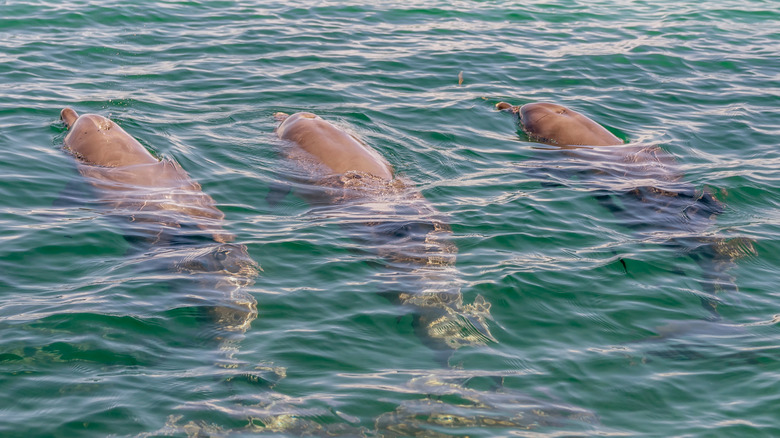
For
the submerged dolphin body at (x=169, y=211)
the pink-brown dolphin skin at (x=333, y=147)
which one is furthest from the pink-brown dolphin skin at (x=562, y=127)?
the submerged dolphin body at (x=169, y=211)

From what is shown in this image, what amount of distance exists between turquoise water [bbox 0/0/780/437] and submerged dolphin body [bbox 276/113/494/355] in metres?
0.20

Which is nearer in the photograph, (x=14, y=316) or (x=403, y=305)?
(x=14, y=316)

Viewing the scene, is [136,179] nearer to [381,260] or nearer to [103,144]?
[103,144]

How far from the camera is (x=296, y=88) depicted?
49.3ft

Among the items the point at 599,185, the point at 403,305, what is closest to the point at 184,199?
the point at 403,305

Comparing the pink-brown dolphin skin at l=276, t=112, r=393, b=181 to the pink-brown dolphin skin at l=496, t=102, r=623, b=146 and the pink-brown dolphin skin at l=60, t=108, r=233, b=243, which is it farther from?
the pink-brown dolphin skin at l=496, t=102, r=623, b=146

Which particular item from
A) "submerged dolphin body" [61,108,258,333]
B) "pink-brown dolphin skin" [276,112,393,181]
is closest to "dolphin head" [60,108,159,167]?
"submerged dolphin body" [61,108,258,333]

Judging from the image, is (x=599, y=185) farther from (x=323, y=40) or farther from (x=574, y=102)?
(x=323, y=40)

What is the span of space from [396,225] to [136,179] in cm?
352

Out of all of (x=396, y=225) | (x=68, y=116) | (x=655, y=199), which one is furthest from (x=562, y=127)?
(x=68, y=116)

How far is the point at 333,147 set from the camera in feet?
37.3

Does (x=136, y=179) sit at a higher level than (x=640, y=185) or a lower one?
higher

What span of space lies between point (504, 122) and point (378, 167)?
3.97 meters

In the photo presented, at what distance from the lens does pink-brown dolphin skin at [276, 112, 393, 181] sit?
11.0 meters
